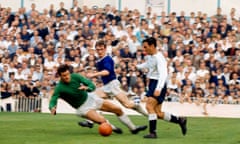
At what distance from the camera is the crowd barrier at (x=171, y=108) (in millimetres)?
27906

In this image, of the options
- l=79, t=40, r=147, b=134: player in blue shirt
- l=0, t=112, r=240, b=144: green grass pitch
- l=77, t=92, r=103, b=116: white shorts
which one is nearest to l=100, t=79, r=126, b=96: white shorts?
l=79, t=40, r=147, b=134: player in blue shirt

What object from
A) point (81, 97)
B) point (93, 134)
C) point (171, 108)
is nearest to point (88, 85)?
point (81, 97)

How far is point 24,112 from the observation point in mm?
28828

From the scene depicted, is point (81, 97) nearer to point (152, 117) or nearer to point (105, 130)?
point (105, 130)

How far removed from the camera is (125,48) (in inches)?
1202

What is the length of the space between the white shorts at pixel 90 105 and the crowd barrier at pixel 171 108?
10630mm

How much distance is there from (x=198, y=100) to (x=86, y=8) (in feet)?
26.4

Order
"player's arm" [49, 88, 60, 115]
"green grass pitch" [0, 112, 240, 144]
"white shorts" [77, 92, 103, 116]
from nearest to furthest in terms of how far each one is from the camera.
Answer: "green grass pitch" [0, 112, 240, 144], "player's arm" [49, 88, 60, 115], "white shorts" [77, 92, 103, 116]

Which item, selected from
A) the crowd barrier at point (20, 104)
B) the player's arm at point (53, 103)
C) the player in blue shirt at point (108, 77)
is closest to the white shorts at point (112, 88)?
the player in blue shirt at point (108, 77)

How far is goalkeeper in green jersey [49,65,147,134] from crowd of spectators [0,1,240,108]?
33.3 feet

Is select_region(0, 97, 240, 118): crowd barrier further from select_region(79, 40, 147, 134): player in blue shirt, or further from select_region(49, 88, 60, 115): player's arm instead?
select_region(49, 88, 60, 115): player's arm

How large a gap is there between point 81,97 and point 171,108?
36.6 ft

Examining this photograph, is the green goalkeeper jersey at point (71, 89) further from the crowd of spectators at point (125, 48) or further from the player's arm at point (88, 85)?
the crowd of spectators at point (125, 48)

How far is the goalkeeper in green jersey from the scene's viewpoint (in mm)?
16969
